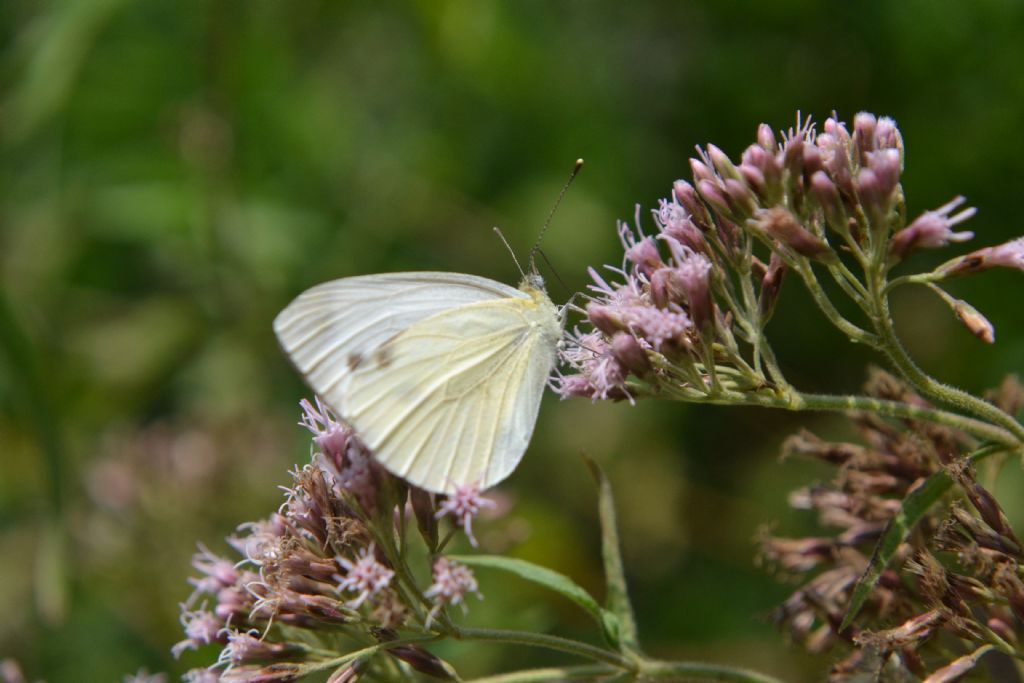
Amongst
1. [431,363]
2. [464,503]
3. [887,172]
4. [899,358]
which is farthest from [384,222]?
[899,358]

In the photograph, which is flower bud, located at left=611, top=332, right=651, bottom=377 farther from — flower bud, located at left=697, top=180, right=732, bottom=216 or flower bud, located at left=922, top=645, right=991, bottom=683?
flower bud, located at left=922, top=645, right=991, bottom=683

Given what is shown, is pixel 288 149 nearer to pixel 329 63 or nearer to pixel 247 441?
pixel 329 63

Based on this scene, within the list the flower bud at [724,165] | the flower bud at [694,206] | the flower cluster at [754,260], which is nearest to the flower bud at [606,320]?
the flower cluster at [754,260]

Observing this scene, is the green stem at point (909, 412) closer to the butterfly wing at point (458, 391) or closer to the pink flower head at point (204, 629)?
the butterfly wing at point (458, 391)

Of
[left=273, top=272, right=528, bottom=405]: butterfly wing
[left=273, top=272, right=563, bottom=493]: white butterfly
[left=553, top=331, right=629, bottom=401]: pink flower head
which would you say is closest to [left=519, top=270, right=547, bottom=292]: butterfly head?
[left=273, top=272, right=563, bottom=493]: white butterfly

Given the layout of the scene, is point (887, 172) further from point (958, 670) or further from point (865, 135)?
point (958, 670)

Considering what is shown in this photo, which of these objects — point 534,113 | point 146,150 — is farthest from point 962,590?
point 146,150
